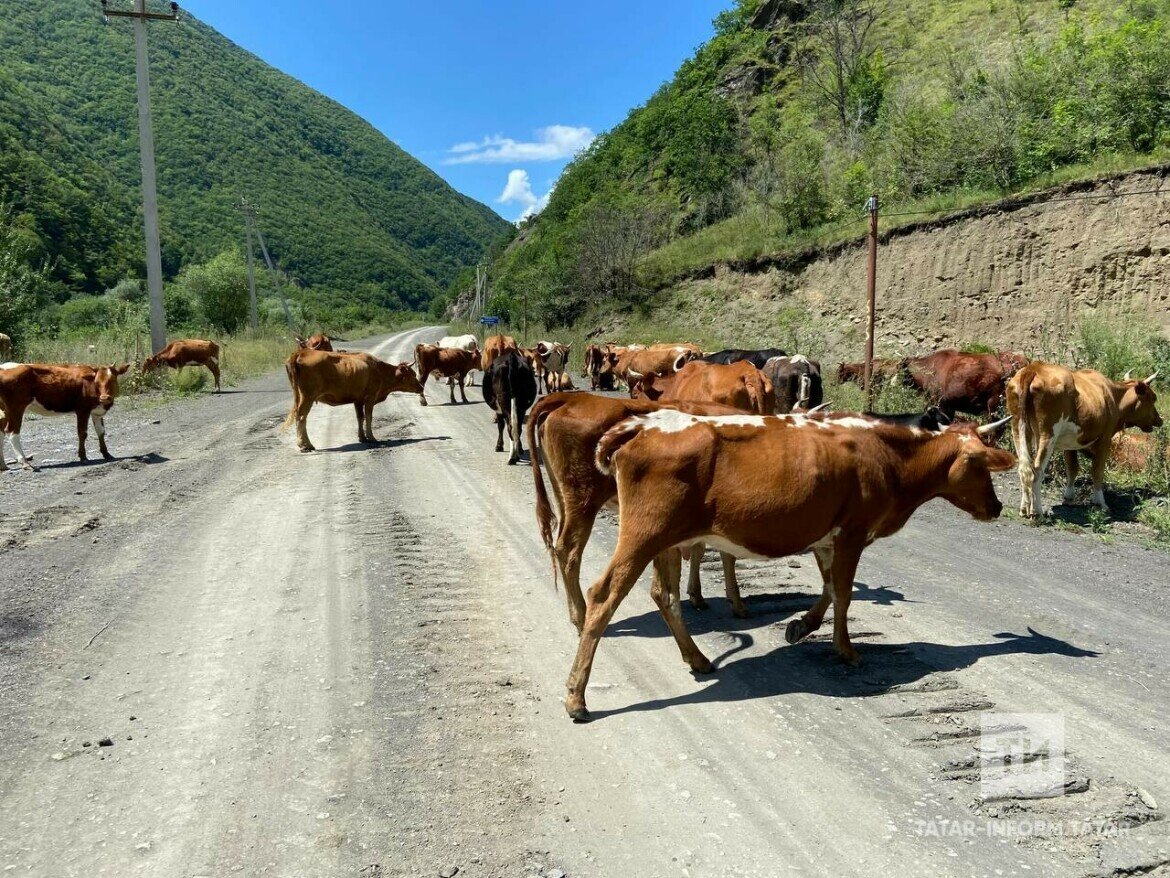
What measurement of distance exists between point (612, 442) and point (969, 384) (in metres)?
11.8

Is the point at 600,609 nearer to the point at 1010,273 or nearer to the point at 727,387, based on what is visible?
the point at 727,387

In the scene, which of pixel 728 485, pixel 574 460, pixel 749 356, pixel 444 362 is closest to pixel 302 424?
pixel 444 362

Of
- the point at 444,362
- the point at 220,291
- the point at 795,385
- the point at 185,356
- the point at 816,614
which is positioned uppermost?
the point at 220,291

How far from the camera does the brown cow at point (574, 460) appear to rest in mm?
5121

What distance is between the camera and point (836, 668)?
498cm

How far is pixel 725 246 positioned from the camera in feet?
117

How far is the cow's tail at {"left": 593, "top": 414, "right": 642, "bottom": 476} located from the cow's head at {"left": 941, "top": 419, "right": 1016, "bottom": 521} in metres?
2.25

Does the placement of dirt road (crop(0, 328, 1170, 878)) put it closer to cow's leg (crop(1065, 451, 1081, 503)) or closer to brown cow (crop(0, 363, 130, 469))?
cow's leg (crop(1065, 451, 1081, 503))

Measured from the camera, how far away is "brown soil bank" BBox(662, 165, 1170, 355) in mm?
18656

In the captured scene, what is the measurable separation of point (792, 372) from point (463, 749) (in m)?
11.2

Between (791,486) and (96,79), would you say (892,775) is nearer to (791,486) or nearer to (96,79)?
(791,486)

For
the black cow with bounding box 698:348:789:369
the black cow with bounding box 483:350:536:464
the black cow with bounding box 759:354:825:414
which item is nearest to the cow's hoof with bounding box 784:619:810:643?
the black cow with bounding box 483:350:536:464

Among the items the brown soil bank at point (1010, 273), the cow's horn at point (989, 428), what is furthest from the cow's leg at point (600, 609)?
the brown soil bank at point (1010, 273)

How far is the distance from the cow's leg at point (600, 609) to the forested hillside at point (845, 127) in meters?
21.7
